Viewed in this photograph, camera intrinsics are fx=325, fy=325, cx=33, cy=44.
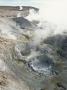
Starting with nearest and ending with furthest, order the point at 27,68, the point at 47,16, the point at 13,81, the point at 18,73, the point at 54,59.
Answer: the point at 13,81, the point at 18,73, the point at 27,68, the point at 54,59, the point at 47,16

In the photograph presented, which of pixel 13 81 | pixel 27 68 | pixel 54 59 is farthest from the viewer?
pixel 54 59

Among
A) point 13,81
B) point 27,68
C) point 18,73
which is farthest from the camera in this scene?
point 27,68

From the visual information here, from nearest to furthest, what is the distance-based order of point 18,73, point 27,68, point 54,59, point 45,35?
point 18,73 < point 27,68 < point 54,59 < point 45,35

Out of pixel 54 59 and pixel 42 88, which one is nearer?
pixel 42 88

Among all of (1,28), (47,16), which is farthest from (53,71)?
(47,16)

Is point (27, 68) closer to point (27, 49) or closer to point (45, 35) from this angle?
point (27, 49)

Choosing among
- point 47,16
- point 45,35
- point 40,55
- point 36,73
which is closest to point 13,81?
point 36,73

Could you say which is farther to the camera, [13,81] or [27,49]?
[27,49]

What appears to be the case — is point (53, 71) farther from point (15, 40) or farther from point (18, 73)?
point (15, 40)
